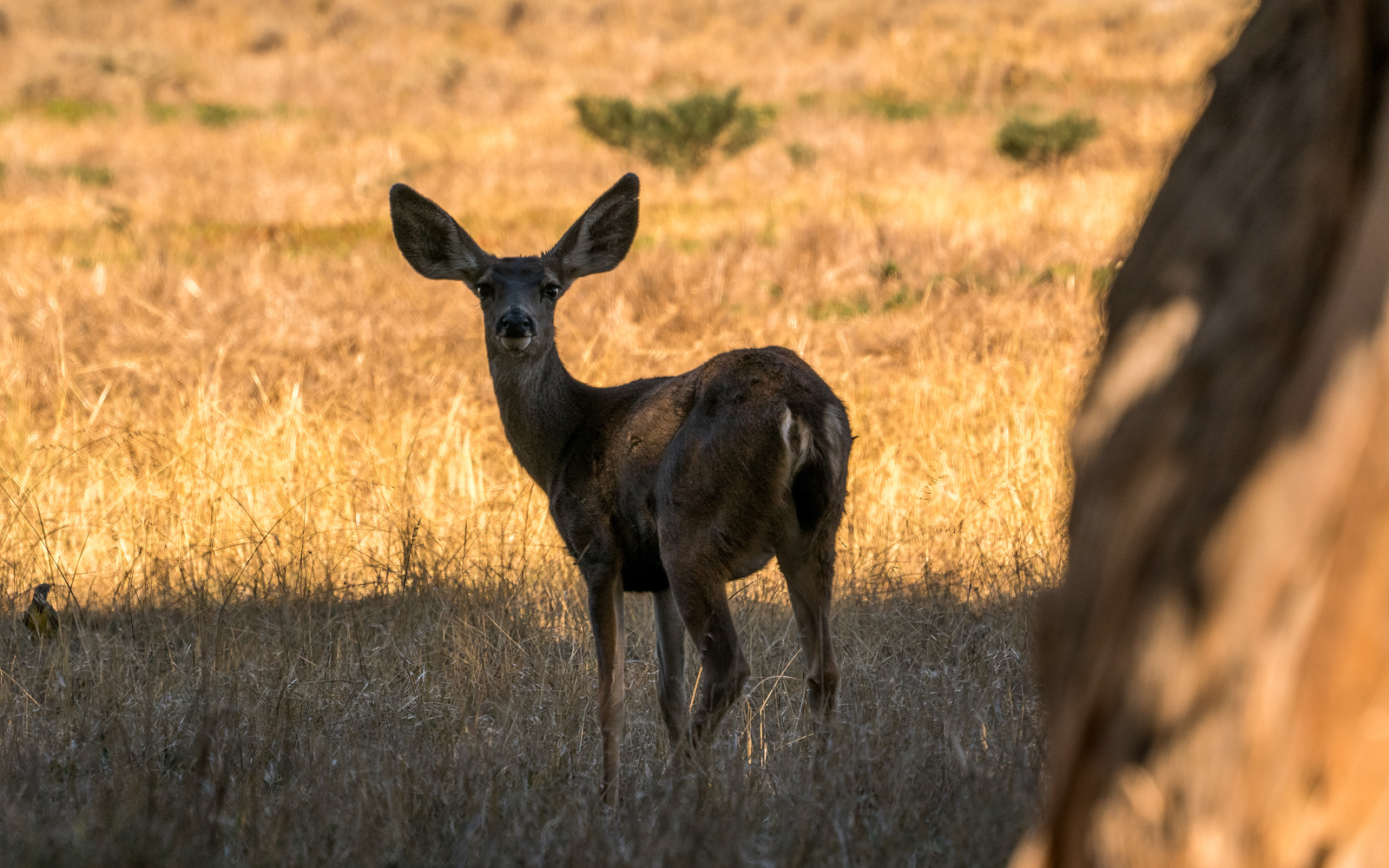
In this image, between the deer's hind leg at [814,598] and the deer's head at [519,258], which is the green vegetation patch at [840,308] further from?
the deer's hind leg at [814,598]

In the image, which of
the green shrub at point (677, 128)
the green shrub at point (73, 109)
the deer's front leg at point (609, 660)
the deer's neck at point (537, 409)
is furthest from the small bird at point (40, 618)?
the green shrub at point (73, 109)

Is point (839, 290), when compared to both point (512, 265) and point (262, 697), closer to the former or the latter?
point (512, 265)

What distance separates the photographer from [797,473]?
13.2 ft

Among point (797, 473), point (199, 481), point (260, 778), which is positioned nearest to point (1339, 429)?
point (797, 473)

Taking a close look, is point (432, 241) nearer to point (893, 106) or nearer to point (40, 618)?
point (40, 618)

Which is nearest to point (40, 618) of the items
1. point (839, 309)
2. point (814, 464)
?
point (814, 464)

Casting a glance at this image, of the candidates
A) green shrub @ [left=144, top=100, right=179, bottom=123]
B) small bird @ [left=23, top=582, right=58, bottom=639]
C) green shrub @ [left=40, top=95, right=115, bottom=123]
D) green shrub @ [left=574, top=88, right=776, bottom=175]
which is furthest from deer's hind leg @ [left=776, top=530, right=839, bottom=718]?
green shrub @ [left=40, top=95, right=115, bottom=123]

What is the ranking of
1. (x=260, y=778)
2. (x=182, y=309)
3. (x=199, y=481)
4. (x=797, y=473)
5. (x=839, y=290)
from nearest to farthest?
1. (x=260, y=778)
2. (x=797, y=473)
3. (x=199, y=481)
4. (x=182, y=309)
5. (x=839, y=290)

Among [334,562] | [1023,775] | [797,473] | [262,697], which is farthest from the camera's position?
[334,562]

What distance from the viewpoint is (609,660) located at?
4.32 metres

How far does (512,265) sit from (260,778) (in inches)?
87.8

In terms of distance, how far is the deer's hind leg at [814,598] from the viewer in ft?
13.4

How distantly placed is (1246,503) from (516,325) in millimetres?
3338

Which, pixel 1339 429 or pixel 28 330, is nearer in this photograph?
pixel 1339 429
